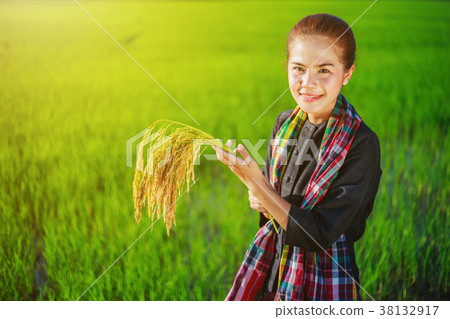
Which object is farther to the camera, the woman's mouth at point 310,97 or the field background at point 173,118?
the field background at point 173,118

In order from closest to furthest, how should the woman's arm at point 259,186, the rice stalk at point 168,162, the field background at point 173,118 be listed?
the woman's arm at point 259,186
the rice stalk at point 168,162
the field background at point 173,118

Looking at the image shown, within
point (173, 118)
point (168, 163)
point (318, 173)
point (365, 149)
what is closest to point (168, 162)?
point (168, 163)

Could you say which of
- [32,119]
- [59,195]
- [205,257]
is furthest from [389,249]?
[32,119]

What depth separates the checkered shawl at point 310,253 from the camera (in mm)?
1285

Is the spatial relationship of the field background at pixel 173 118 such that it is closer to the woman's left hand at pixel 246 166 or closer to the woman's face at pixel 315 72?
the woman's face at pixel 315 72

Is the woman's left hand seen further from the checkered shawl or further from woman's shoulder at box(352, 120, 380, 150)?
woman's shoulder at box(352, 120, 380, 150)

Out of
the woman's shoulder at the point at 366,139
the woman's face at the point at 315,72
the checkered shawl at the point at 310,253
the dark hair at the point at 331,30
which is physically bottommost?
the checkered shawl at the point at 310,253

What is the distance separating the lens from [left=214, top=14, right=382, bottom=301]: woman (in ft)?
4.12

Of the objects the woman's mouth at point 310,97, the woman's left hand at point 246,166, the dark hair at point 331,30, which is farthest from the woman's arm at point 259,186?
the dark hair at point 331,30

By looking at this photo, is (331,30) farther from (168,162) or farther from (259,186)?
(168,162)

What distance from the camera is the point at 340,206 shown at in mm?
1261

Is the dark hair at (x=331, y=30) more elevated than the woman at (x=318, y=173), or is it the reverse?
the dark hair at (x=331, y=30)

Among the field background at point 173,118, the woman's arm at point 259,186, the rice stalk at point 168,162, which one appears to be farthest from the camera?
the field background at point 173,118
